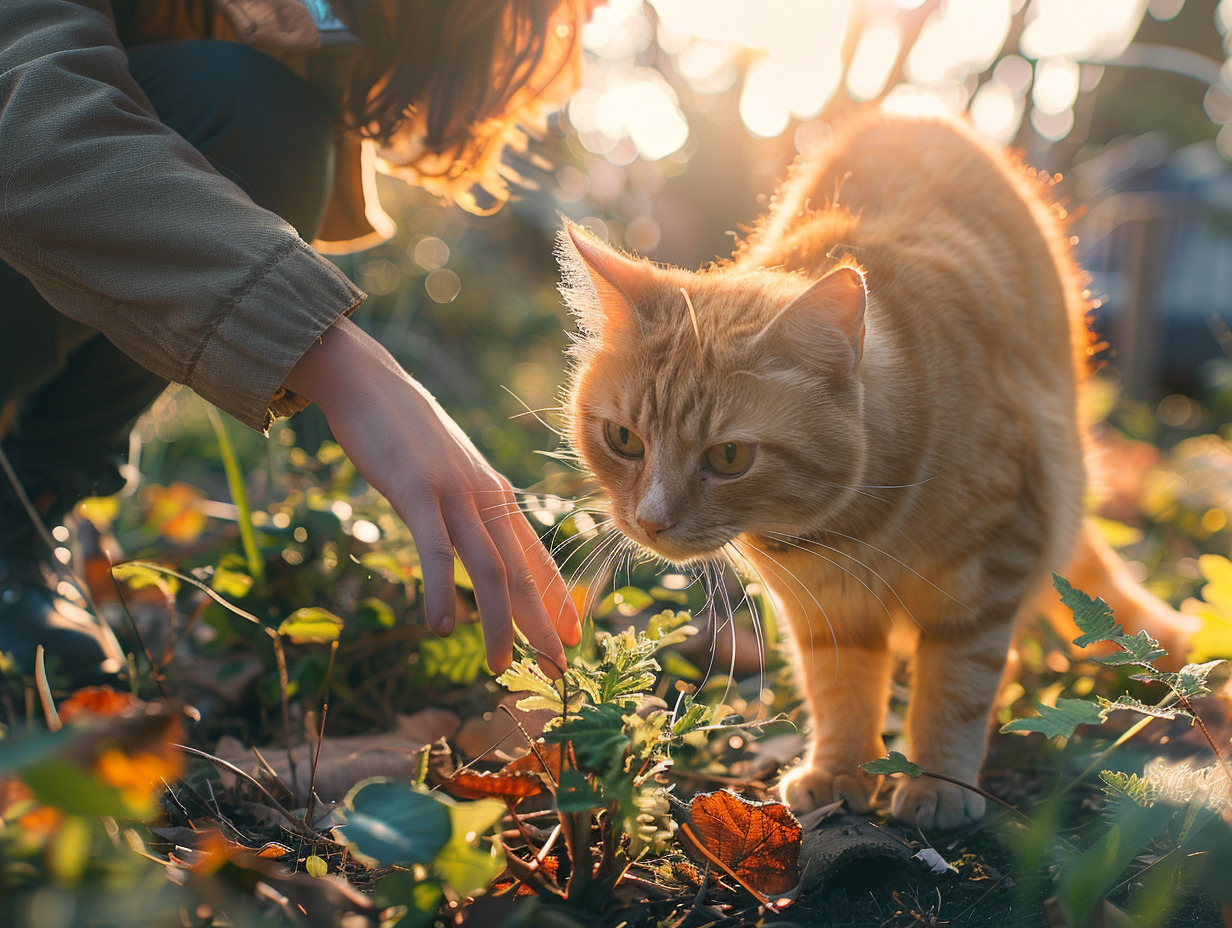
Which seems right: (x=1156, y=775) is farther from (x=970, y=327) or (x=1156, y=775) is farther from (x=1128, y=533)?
(x=1128, y=533)

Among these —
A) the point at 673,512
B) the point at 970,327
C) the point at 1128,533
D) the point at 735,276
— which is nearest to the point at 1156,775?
the point at 673,512

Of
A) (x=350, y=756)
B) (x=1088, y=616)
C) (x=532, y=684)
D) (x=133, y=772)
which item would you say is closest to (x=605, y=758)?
(x=532, y=684)

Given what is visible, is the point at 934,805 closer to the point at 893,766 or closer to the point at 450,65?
the point at 893,766

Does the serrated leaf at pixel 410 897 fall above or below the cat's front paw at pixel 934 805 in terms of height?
above

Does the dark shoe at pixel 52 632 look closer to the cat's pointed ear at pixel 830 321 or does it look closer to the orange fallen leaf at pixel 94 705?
the orange fallen leaf at pixel 94 705

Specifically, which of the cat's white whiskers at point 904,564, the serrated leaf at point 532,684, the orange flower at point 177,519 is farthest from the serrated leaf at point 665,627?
the orange flower at point 177,519

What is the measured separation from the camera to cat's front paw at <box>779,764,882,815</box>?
129 centimetres

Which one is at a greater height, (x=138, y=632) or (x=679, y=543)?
(x=679, y=543)

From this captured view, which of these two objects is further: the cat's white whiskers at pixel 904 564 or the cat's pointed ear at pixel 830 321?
the cat's white whiskers at pixel 904 564

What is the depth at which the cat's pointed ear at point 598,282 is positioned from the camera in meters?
1.33

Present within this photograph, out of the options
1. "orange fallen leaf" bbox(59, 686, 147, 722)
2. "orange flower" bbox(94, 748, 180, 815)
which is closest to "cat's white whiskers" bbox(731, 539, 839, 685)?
"orange flower" bbox(94, 748, 180, 815)

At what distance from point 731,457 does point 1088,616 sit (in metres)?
0.53

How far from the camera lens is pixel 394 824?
0.67 metres

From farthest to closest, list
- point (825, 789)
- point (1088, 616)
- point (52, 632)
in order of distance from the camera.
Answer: point (52, 632)
point (825, 789)
point (1088, 616)
